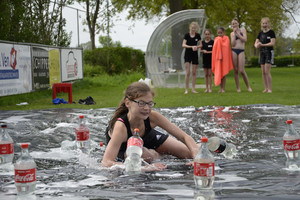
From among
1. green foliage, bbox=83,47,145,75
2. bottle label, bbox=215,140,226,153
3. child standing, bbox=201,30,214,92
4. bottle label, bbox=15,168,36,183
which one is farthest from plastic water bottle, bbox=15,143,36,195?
green foliage, bbox=83,47,145,75

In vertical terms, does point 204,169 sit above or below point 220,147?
above

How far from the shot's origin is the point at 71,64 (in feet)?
57.7

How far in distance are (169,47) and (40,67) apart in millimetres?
7975

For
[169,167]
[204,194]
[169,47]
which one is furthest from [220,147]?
[169,47]

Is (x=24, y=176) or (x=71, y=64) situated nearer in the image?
(x=24, y=176)

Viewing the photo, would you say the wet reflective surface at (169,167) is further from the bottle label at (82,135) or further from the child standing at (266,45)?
the child standing at (266,45)

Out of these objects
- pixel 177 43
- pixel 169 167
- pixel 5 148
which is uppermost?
pixel 177 43

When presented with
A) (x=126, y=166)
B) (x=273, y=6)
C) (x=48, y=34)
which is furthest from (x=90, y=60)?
(x=126, y=166)

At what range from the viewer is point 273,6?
35.0m

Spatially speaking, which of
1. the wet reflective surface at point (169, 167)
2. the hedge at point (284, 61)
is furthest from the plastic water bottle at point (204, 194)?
the hedge at point (284, 61)

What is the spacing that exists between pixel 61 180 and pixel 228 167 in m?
1.65

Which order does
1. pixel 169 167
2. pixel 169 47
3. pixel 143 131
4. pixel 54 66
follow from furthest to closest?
pixel 169 47 → pixel 54 66 → pixel 143 131 → pixel 169 167

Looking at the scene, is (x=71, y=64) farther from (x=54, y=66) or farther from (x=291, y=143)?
(x=291, y=143)

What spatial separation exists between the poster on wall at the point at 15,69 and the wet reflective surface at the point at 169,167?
3604mm
